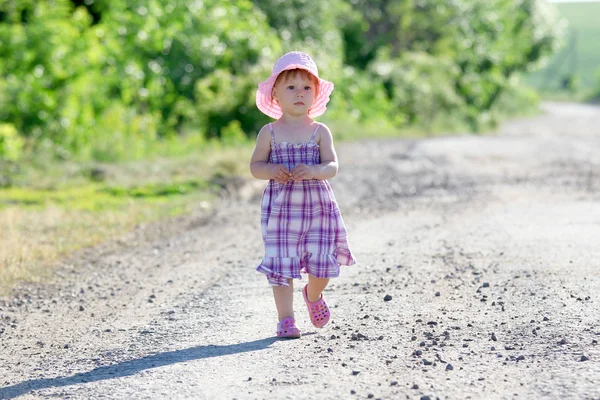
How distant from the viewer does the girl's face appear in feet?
18.4

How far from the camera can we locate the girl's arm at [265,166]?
5.48 meters

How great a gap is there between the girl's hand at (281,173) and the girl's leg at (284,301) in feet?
1.85

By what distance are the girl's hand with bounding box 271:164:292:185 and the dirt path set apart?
84cm

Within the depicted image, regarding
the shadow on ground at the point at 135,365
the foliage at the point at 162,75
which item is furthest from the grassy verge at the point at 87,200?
the shadow on ground at the point at 135,365

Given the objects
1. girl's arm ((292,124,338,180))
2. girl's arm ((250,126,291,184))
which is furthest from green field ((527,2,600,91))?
girl's arm ((250,126,291,184))

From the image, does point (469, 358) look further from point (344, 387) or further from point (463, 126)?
point (463, 126)

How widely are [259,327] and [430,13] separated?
29989 millimetres

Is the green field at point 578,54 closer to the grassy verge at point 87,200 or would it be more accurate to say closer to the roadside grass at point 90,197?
the roadside grass at point 90,197

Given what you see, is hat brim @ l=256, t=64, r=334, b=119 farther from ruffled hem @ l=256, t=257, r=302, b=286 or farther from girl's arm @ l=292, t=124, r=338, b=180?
ruffled hem @ l=256, t=257, r=302, b=286

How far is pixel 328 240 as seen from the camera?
18.5 ft

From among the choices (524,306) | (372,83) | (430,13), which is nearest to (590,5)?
(430,13)

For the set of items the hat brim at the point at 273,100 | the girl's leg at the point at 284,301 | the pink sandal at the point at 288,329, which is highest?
the hat brim at the point at 273,100

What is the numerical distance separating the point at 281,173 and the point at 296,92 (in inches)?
18.3

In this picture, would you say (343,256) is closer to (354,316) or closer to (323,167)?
(354,316)
